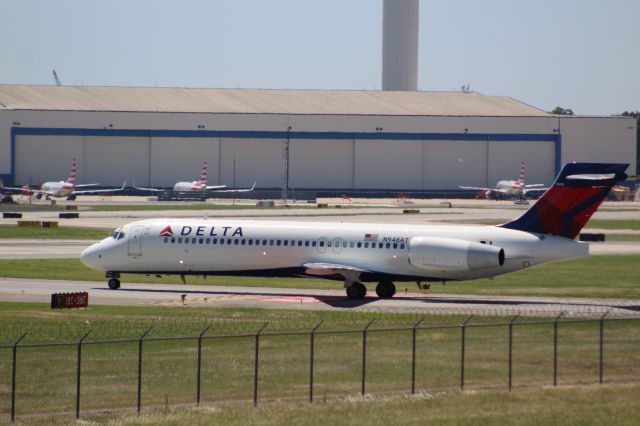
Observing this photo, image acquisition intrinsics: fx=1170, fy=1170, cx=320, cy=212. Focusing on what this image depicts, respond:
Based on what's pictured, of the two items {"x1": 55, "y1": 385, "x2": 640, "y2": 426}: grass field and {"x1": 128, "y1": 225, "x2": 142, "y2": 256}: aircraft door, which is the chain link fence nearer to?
{"x1": 55, "y1": 385, "x2": 640, "y2": 426}: grass field

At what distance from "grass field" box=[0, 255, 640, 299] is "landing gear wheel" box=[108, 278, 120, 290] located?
1.94 m

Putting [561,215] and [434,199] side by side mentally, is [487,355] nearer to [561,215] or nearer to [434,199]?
[561,215]

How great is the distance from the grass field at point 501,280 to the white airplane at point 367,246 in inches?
139

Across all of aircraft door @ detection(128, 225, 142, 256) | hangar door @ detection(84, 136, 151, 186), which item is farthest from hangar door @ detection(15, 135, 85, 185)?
aircraft door @ detection(128, 225, 142, 256)

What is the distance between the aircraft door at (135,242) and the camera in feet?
162

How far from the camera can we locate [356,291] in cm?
4675

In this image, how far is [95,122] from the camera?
507ft

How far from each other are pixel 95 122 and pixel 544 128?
2400 inches

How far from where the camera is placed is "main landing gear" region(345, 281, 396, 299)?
46.8 metres

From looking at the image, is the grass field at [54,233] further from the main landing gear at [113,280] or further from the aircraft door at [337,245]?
the aircraft door at [337,245]

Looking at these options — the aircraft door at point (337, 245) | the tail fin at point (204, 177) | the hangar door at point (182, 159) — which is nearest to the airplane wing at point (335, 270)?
the aircraft door at point (337, 245)

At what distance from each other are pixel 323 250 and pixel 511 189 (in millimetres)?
106312

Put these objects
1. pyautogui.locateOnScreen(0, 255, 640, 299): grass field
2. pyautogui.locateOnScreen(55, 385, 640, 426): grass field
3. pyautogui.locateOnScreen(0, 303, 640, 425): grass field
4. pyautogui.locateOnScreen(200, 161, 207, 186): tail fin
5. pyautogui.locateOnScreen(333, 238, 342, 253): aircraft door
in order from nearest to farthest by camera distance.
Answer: pyautogui.locateOnScreen(55, 385, 640, 426): grass field < pyautogui.locateOnScreen(0, 303, 640, 425): grass field < pyautogui.locateOnScreen(333, 238, 342, 253): aircraft door < pyautogui.locateOnScreen(0, 255, 640, 299): grass field < pyautogui.locateOnScreen(200, 161, 207, 186): tail fin

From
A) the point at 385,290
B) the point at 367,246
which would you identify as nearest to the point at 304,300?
the point at 367,246
